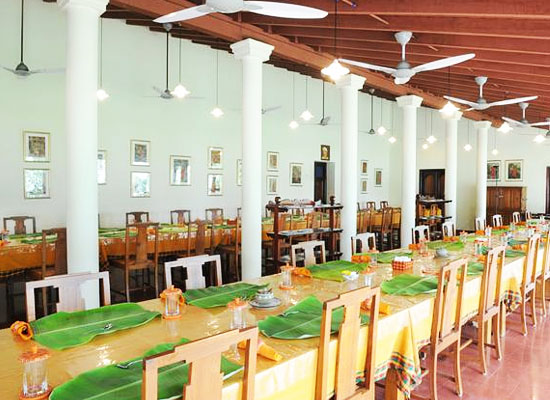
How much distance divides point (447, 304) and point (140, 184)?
713cm

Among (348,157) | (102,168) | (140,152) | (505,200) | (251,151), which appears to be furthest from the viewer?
(505,200)

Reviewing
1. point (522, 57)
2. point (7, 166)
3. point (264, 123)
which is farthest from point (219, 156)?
point (522, 57)

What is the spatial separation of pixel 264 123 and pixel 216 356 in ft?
32.7

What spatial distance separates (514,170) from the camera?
45.7ft

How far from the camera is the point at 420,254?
4867 mm

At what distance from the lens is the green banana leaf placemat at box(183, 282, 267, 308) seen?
2.84 meters

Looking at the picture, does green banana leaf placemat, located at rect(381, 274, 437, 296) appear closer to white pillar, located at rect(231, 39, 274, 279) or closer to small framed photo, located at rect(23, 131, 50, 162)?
white pillar, located at rect(231, 39, 274, 279)

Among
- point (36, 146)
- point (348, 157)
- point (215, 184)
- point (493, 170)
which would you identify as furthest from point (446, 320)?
point (493, 170)

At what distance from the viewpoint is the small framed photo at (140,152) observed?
8.81 m

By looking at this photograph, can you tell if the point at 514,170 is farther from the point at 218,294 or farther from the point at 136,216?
the point at 218,294

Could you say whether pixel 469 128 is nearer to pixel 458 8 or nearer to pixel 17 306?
pixel 458 8

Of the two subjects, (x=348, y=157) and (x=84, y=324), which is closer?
(x=84, y=324)

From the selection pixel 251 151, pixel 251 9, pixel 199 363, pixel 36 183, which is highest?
pixel 251 9

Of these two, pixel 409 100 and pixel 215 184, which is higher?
pixel 409 100
